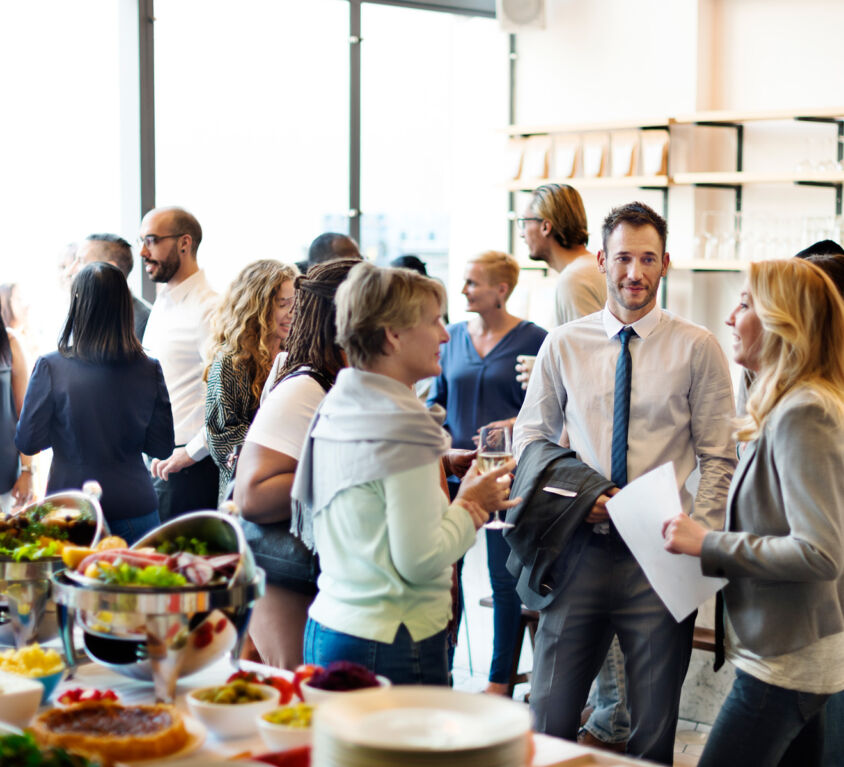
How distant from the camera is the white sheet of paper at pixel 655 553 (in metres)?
2.30

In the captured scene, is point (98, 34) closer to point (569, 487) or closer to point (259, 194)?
point (259, 194)

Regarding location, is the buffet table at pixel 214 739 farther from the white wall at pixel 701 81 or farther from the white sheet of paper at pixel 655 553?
the white wall at pixel 701 81

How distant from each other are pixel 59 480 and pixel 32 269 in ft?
7.02

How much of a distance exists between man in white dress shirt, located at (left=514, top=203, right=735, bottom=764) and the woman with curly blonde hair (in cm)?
105

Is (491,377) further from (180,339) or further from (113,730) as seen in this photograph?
(113,730)

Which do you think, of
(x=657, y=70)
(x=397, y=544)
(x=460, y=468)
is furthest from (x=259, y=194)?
(x=397, y=544)

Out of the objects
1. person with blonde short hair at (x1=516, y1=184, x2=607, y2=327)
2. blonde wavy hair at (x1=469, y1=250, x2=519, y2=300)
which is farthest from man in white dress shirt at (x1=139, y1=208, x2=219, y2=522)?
person with blonde short hair at (x1=516, y1=184, x2=607, y2=327)

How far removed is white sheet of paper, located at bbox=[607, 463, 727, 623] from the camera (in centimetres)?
230

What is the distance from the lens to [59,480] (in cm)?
326

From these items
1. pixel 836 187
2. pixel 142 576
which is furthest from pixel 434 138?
pixel 142 576

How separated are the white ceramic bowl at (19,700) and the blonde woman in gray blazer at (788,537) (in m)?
1.24

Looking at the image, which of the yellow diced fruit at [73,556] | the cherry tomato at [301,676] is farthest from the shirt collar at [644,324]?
the yellow diced fruit at [73,556]

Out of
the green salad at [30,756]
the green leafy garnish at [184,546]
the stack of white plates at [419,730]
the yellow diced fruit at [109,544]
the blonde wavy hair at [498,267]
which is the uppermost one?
the blonde wavy hair at [498,267]

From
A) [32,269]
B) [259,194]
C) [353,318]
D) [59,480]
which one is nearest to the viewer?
[353,318]
